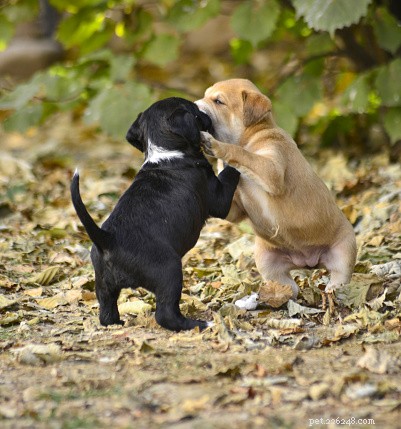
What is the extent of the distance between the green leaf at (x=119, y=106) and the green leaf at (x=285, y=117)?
122 cm

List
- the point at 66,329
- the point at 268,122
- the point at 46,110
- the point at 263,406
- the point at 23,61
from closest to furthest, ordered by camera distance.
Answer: the point at 263,406
the point at 66,329
the point at 268,122
the point at 46,110
the point at 23,61

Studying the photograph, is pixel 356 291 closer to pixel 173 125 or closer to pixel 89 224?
pixel 173 125

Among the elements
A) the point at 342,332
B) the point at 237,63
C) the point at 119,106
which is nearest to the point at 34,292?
the point at 342,332

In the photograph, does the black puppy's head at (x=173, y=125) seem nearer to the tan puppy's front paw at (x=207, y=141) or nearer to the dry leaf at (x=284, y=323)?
the tan puppy's front paw at (x=207, y=141)

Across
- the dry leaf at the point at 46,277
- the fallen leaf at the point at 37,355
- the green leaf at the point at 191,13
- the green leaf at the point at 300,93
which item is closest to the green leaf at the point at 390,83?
the green leaf at the point at 300,93

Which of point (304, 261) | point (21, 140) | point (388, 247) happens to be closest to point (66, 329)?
point (304, 261)

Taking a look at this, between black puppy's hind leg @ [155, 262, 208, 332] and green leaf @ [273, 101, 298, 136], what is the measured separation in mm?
4102

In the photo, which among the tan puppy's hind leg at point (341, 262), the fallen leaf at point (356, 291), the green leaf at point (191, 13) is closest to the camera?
the fallen leaf at point (356, 291)

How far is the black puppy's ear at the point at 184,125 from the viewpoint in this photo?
470 cm

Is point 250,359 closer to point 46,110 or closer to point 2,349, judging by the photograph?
point 2,349

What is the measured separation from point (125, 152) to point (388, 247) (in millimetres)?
5213

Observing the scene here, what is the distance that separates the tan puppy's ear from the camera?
509cm

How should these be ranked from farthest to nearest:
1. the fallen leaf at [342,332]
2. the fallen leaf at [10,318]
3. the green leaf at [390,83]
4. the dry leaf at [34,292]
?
the green leaf at [390,83] < the dry leaf at [34,292] < the fallen leaf at [10,318] < the fallen leaf at [342,332]

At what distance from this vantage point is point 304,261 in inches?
206
